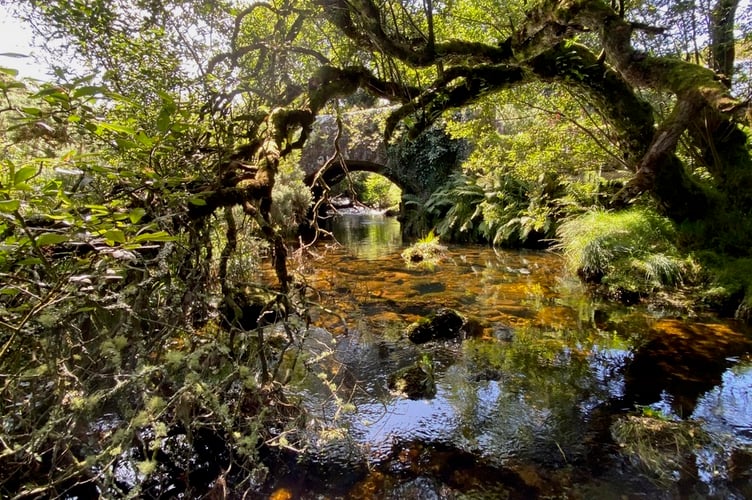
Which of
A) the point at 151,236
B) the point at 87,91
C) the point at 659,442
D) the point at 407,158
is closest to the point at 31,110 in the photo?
the point at 87,91

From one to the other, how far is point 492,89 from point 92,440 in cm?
640

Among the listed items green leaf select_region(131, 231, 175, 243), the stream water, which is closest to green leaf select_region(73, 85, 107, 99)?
green leaf select_region(131, 231, 175, 243)

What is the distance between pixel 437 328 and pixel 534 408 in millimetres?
1963

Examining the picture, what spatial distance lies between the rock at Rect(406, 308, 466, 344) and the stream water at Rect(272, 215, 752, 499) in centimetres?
18

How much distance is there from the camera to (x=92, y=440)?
250cm

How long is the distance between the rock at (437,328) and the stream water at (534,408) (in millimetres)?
182

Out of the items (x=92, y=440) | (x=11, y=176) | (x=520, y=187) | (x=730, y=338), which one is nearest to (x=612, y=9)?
(x=730, y=338)

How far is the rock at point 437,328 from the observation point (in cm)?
541

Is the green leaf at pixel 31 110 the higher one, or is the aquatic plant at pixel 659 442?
the green leaf at pixel 31 110

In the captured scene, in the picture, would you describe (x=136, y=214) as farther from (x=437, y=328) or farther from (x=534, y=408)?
(x=437, y=328)

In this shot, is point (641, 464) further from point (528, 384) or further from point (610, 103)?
point (610, 103)

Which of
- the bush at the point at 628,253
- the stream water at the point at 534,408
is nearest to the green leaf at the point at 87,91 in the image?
the stream water at the point at 534,408

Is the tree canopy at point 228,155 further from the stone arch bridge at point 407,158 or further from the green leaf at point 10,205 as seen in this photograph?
the stone arch bridge at point 407,158

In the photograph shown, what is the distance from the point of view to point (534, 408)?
3.67 metres
